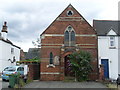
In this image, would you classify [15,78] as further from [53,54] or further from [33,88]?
[53,54]

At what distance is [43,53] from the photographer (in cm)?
2225

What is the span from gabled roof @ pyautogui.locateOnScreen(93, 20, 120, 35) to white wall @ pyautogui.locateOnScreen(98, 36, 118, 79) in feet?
3.55

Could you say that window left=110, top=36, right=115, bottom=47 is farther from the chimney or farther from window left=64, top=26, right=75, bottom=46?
the chimney

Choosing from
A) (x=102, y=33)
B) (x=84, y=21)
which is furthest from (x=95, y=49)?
(x=84, y=21)

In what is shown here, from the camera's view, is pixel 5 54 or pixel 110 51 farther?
pixel 5 54

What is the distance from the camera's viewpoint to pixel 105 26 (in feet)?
79.9

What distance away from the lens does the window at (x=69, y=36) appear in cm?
2239

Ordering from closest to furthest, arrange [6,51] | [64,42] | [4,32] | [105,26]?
[64,42], [105,26], [6,51], [4,32]

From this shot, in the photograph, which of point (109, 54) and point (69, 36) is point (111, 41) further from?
point (69, 36)

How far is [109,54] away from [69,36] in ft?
18.3

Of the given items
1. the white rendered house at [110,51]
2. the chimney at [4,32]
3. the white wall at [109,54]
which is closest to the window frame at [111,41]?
the white rendered house at [110,51]

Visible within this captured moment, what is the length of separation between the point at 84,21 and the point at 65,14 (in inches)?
105

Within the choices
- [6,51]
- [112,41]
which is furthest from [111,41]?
[6,51]

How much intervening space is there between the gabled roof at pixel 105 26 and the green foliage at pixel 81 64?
14.2 ft
